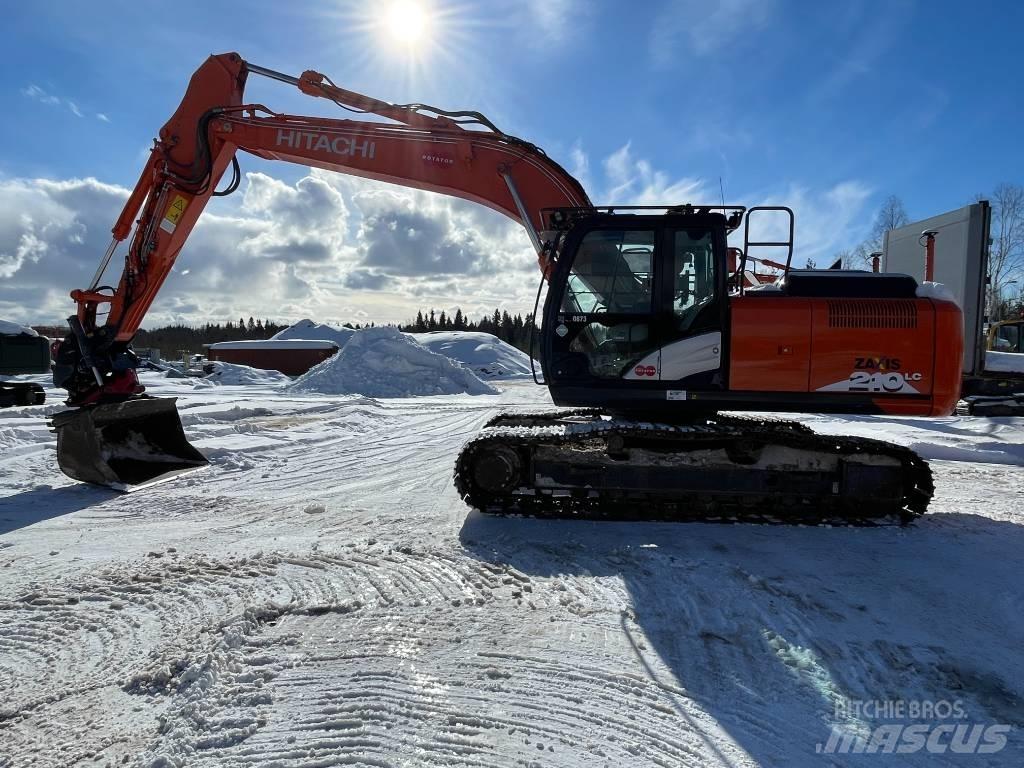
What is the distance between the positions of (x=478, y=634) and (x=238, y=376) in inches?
964

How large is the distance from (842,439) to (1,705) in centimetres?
559

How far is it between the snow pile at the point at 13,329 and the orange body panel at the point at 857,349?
16.1 metres

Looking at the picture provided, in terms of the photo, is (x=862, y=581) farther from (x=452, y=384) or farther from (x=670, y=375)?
(x=452, y=384)

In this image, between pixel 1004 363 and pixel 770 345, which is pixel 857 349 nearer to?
pixel 770 345

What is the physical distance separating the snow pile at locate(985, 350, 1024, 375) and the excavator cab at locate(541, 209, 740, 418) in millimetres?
5923

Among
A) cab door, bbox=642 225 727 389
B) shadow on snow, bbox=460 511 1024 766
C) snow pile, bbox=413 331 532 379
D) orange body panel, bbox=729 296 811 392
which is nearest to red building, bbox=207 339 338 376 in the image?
snow pile, bbox=413 331 532 379

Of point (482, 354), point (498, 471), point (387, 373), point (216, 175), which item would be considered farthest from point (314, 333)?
point (498, 471)

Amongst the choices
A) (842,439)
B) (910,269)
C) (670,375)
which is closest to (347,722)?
(670,375)

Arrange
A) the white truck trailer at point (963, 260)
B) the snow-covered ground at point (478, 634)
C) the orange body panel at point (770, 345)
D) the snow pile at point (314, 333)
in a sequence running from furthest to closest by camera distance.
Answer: the snow pile at point (314, 333) → the white truck trailer at point (963, 260) → the orange body panel at point (770, 345) → the snow-covered ground at point (478, 634)

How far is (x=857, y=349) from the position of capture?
4.59m

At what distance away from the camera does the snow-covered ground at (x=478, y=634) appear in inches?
85.9

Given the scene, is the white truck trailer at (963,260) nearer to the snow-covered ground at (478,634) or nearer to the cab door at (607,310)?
the snow-covered ground at (478,634)

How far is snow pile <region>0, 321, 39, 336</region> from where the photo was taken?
521 inches

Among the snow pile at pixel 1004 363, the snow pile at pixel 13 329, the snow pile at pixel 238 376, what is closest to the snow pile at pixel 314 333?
the snow pile at pixel 238 376
